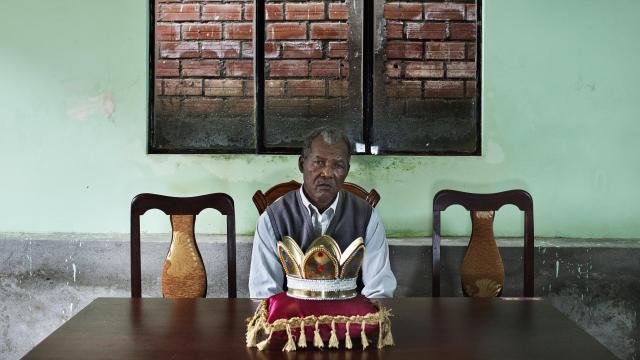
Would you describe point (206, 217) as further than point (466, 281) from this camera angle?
Yes

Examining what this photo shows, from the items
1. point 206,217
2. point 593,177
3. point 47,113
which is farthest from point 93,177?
point 593,177

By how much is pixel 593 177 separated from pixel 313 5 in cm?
160

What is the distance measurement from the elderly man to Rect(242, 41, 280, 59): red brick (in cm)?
94

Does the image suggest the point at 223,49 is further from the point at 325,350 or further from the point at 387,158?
the point at 325,350

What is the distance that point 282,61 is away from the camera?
Result: 301 centimetres

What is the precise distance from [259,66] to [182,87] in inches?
15.7

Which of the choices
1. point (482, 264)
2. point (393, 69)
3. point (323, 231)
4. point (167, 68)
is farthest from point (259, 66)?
point (482, 264)

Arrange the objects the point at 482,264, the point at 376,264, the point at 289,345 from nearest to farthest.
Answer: the point at 289,345 → the point at 376,264 → the point at 482,264

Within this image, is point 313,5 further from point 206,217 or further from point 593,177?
point 593,177

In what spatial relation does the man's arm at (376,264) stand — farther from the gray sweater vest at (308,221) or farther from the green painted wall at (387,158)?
the green painted wall at (387,158)

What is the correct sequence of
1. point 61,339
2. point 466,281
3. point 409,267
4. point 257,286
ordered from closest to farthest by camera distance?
point 61,339, point 257,286, point 466,281, point 409,267

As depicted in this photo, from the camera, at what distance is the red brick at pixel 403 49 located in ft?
9.80

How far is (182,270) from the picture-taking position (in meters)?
2.29

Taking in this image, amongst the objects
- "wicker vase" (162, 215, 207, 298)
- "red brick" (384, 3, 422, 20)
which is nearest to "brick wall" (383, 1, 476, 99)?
"red brick" (384, 3, 422, 20)
